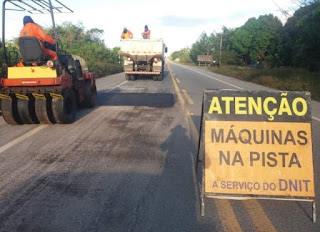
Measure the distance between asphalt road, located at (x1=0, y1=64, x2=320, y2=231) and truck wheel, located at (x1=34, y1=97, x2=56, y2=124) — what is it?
0.87 ft

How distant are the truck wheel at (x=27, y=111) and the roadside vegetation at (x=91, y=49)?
20.4 meters

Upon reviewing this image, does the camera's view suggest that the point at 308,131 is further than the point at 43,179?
No

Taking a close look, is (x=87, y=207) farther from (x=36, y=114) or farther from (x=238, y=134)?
(x=36, y=114)

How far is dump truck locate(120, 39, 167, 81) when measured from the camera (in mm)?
20703

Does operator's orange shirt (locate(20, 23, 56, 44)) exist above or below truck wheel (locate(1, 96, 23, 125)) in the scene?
above

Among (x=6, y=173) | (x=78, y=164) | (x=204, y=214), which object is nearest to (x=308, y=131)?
(x=204, y=214)

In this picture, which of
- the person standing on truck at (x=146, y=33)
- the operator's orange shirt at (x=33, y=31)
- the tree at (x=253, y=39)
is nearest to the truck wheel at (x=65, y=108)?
the operator's orange shirt at (x=33, y=31)

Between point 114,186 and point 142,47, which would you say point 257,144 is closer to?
point 114,186

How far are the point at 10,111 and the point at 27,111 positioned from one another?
1.38 feet

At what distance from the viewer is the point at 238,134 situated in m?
3.73

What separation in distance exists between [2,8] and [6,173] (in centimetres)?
458

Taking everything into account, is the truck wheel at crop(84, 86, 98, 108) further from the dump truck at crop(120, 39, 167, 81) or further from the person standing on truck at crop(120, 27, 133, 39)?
the person standing on truck at crop(120, 27, 133, 39)

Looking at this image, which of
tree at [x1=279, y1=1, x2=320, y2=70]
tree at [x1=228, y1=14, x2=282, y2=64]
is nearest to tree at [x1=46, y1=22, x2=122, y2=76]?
tree at [x1=279, y1=1, x2=320, y2=70]

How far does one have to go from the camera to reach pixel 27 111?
294 inches
